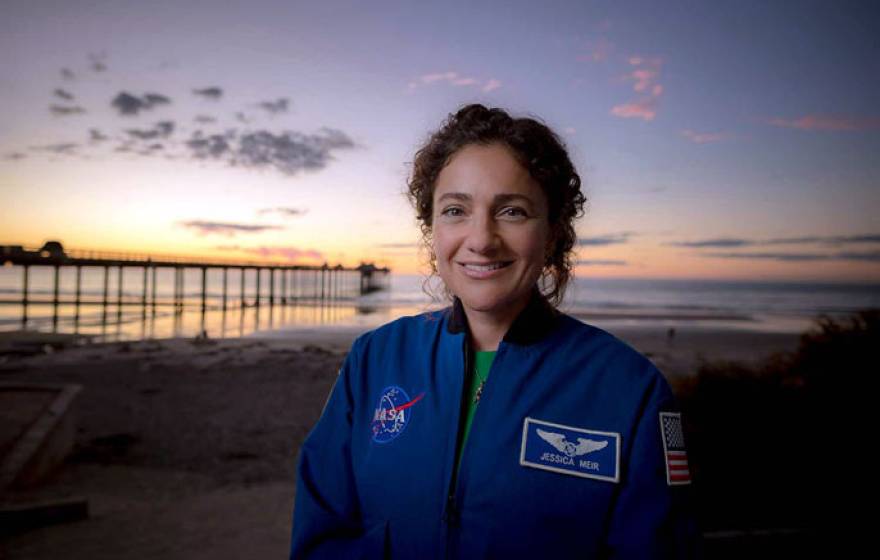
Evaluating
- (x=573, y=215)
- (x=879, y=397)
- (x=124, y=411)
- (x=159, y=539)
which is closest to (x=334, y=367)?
(x=124, y=411)

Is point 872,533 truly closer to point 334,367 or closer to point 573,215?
point 573,215

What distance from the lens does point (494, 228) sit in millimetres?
1781

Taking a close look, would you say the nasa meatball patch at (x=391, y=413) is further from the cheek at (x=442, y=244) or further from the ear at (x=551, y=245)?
the ear at (x=551, y=245)

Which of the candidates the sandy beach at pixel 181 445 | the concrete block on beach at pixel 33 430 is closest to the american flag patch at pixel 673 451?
the sandy beach at pixel 181 445

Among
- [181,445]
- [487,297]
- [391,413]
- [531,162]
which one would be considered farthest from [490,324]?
[181,445]

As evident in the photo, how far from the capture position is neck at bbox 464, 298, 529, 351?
6.27ft

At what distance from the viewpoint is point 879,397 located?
5.53 meters

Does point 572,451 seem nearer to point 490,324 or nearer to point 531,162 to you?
point 490,324

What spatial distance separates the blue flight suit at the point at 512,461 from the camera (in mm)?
1563

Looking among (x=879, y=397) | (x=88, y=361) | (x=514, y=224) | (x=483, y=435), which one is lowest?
(x=88, y=361)

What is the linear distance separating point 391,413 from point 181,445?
8014 mm

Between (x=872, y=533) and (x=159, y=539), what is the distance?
18.6 feet

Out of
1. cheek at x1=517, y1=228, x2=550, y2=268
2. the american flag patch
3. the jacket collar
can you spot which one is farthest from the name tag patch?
cheek at x1=517, y1=228, x2=550, y2=268

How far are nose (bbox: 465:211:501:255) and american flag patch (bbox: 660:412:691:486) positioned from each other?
2.25 ft
